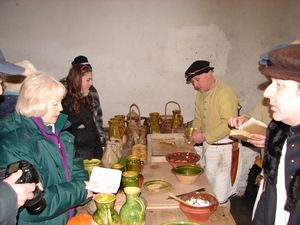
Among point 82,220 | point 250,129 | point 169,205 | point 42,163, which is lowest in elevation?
point 169,205

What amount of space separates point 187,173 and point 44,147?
1.10 meters

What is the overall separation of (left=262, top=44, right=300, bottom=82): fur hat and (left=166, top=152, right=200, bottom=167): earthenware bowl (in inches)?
51.0

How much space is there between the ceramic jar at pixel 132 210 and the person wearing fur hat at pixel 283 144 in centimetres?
70

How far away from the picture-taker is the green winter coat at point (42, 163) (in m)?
1.73

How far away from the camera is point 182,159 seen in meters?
2.71

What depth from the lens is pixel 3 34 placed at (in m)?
4.73

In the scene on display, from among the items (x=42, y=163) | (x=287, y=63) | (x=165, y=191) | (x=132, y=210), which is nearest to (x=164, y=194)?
(x=165, y=191)

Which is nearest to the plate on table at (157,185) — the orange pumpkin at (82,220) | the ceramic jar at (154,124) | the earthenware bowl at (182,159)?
the earthenware bowl at (182,159)

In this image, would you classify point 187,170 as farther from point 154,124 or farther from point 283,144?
point 154,124

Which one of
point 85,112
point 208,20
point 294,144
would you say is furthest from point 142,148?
point 208,20

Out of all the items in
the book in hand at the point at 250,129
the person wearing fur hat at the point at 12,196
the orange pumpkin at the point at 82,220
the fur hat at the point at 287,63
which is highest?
the fur hat at the point at 287,63

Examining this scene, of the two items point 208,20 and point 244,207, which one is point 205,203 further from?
point 208,20

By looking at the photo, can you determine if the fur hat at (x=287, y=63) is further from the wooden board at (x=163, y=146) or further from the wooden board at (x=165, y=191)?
the wooden board at (x=163, y=146)

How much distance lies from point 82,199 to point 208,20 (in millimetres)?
3582
